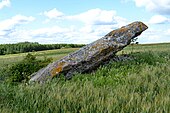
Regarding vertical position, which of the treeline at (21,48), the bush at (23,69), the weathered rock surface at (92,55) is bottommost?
the treeline at (21,48)

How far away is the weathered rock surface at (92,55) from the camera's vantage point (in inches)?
559

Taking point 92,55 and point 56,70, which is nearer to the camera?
point 56,70

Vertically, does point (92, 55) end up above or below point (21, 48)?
above

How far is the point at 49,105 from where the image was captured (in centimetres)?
686

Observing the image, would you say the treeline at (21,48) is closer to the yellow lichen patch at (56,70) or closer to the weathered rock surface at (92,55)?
the weathered rock surface at (92,55)

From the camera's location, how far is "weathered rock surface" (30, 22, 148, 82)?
14199mm

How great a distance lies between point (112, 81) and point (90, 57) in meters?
3.34

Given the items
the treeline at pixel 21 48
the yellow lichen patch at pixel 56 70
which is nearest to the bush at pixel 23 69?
the yellow lichen patch at pixel 56 70

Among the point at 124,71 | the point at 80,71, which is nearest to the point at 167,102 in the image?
the point at 124,71

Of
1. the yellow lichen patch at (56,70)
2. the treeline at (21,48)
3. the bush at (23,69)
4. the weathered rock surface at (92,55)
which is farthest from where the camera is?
the treeline at (21,48)

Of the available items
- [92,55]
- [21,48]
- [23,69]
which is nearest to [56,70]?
[92,55]

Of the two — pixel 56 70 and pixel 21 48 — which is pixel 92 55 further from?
pixel 21 48

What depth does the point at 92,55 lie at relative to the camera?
15219 millimetres

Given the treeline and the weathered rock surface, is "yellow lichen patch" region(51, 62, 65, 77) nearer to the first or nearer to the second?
the weathered rock surface
